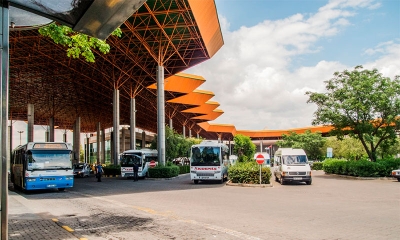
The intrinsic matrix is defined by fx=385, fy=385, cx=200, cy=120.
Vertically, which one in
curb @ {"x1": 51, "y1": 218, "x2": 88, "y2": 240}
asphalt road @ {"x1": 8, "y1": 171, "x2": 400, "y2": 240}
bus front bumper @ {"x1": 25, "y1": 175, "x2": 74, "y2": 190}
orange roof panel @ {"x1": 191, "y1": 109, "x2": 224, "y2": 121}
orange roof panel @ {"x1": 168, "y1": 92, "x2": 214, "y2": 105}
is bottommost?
asphalt road @ {"x1": 8, "y1": 171, "x2": 400, "y2": 240}

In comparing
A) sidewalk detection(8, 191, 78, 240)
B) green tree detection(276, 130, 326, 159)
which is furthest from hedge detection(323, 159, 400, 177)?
green tree detection(276, 130, 326, 159)

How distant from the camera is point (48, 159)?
20.8m

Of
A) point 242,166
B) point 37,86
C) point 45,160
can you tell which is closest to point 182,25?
point 242,166

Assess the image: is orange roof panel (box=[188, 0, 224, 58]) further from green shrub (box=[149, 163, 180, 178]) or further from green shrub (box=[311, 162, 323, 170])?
green shrub (box=[311, 162, 323, 170])

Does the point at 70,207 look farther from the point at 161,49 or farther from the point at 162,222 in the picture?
the point at 161,49

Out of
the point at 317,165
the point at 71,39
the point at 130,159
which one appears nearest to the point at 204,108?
the point at 317,165

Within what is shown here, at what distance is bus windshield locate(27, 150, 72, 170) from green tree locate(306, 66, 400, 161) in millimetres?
21546

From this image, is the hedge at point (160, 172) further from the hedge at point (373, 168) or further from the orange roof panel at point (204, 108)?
the orange roof panel at point (204, 108)

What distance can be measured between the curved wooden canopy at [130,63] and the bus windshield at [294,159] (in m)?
12.6

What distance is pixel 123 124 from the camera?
102000 mm

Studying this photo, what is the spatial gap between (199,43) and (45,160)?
808 inches

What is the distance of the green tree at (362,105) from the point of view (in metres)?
30.4

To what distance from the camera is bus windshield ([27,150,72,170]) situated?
66.5ft

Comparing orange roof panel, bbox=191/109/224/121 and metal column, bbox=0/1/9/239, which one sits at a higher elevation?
orange roof panel, bbox=191/109/224/121
